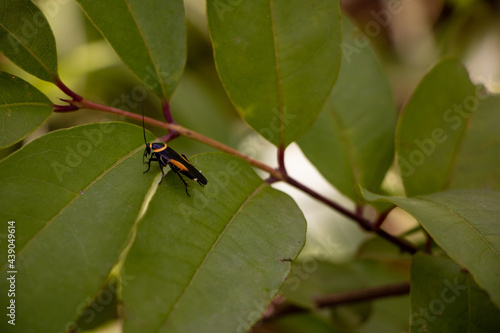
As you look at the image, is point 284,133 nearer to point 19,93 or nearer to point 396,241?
point 396,241

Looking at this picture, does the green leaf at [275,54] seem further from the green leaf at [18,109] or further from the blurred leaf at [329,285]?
the blurred leaf at [329,285]

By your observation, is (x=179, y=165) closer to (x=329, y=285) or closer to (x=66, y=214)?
(x=66, y=214)

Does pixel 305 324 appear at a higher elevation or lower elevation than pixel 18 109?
lower

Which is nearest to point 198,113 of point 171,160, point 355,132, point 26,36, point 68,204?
point 355,132

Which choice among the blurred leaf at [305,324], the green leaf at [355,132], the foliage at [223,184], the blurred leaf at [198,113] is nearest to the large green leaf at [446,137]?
the foliage at [223,184]

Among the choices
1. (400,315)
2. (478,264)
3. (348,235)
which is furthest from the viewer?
(348,235)

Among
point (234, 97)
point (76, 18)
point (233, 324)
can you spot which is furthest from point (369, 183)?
point (76, 18)
